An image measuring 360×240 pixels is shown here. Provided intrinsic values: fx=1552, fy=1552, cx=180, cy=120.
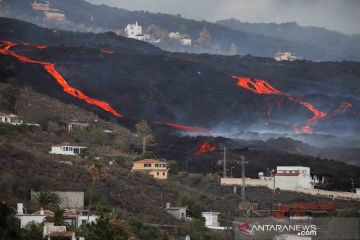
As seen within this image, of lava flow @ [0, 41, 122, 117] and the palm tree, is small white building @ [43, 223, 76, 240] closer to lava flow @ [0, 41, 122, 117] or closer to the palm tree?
the palm tree

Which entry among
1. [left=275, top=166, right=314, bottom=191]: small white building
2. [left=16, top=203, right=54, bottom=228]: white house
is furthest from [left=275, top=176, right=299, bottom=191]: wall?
[left=16, top=203, right=54, bottom=228]: white house

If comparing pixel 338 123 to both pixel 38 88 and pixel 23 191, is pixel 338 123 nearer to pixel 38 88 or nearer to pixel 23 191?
pixel 38 88

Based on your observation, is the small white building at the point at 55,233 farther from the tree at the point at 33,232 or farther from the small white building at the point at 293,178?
the small white building at the point at 293,178

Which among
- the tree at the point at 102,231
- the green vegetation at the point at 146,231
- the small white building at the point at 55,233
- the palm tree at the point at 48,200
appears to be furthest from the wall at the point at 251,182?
the tree at the point at 102,231

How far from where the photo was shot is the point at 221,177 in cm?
14025

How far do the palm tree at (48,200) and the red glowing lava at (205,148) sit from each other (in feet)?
171

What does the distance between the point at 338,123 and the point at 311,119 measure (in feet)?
13.3

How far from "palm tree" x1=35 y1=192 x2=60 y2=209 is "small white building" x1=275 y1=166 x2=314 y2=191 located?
125ft

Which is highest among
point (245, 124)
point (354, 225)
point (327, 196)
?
point (245, 124)

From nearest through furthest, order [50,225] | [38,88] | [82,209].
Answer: [50,225] → [82,209] → [38,88]

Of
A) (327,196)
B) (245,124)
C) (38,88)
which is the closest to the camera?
(327,196)

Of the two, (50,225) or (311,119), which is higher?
(311,119)

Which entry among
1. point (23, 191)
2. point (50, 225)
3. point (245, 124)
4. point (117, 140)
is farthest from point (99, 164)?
point (245, 124)

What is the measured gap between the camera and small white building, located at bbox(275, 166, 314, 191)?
137750 millimetres
